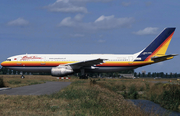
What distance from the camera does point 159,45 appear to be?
134 feet

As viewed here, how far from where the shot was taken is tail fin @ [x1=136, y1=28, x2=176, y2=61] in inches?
1598

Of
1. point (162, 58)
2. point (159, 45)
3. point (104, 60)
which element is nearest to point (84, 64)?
point (104, 60)

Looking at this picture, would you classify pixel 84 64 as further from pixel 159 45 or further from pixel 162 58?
pixel 159 45

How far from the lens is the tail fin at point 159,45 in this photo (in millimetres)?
40594

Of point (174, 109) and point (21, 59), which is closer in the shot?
point (174, 109)

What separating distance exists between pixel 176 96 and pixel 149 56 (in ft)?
75.6

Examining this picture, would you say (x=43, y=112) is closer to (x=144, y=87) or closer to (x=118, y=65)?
(x=144, y=87)

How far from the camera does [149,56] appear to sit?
1596 inches

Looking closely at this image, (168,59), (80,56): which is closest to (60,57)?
(80,56)

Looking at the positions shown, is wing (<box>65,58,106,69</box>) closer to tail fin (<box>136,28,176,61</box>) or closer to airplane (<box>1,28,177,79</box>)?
airplane (<box>1,28,177,79</box>)

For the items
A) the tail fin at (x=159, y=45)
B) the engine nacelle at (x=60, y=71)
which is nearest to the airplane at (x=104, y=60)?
→ the tail fin at (x=159, y=45)

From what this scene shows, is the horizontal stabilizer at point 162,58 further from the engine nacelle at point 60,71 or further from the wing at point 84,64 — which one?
the engine nacelle at point 60,71

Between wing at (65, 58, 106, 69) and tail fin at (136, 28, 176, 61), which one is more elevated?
tail fin at (136, 28, 176, 61)

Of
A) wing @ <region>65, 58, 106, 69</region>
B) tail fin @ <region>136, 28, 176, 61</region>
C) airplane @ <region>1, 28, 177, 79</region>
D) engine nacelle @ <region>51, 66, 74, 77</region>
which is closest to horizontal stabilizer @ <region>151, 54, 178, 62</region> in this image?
airplane @ <region>1, 28, 177, 79</region>
